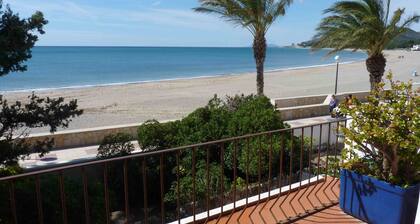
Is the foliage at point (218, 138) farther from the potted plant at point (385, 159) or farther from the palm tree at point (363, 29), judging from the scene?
the palm tree at point (363, 29)

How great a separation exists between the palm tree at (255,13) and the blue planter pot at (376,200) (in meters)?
14.3

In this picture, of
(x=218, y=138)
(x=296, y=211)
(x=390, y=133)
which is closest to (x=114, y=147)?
(x=218, y=138)

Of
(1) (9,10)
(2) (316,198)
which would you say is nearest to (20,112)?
(1) (9,10)

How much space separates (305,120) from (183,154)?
8.84 meters

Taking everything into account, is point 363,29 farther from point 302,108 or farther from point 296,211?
point 296,211

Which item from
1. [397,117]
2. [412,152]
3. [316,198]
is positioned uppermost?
[397,117]

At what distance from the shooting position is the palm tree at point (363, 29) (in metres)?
16.7

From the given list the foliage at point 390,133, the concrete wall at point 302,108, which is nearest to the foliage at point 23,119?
the foliage at point 390,133

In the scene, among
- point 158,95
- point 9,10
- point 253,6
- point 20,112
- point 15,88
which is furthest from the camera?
point 15,88

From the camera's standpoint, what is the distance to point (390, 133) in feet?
11.6

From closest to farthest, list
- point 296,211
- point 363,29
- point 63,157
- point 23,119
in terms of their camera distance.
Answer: point 296,211 → point 23,119 → point 63,157 → point 363,29

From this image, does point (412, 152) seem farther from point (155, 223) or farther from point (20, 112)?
point (20, 112)

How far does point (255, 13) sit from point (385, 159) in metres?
15.3

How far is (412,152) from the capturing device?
365cm
